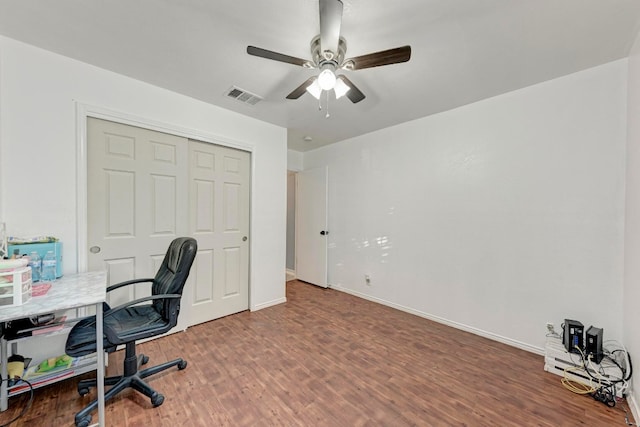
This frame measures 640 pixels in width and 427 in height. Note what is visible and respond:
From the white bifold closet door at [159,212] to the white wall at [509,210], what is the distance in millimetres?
2028

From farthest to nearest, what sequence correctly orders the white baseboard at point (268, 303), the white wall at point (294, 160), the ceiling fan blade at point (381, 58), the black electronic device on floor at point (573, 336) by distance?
1. the white wall at point (294, 160)
2. the white baseboard at point (268, 303)
3. the black electronic device on floor at point (573, 336)
4. the ceiling fan blade at point (381, 58)

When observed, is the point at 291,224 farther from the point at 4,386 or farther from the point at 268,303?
the point at 4,386

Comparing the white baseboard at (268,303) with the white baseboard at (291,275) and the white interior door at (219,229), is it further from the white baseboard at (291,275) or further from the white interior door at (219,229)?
the white baseboard at (291,275)

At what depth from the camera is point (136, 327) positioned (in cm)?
171

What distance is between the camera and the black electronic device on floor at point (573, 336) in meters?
1.98

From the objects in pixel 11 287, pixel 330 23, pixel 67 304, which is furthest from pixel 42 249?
pixel 330 23

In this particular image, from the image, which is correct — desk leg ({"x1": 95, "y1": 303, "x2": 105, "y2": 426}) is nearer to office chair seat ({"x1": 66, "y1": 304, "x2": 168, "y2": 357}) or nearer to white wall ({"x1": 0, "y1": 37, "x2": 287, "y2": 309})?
office chair seat ({"x1": 66, "y1": 304, "x2": 168, "y2": 357})

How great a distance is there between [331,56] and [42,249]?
95.9 inches

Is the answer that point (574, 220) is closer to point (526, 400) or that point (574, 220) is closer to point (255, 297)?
point (526, 400)

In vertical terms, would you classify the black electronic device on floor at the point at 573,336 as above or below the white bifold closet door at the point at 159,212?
below

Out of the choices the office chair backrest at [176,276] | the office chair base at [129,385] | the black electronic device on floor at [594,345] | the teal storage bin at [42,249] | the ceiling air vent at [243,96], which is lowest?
the office chair base at [129,385]

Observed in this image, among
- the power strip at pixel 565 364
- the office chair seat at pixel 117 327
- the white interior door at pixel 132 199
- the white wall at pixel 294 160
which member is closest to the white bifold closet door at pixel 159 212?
the white interior door at pixel 132 199

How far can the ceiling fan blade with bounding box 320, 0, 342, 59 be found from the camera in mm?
1293

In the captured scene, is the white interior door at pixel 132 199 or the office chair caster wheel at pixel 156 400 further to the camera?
the white interior door at pixel 132 199
